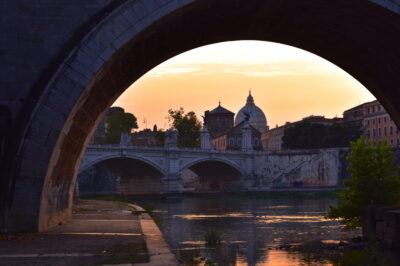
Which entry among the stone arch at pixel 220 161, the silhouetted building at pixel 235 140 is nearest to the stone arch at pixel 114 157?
the stone arch at pixel 220 161

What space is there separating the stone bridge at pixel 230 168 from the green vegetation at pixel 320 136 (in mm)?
9321

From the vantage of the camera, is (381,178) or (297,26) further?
(381,178)

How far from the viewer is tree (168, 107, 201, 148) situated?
127 m

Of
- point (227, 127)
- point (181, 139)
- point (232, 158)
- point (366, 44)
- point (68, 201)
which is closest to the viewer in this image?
point (366, 44)

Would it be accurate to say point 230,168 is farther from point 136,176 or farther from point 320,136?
point 320,136

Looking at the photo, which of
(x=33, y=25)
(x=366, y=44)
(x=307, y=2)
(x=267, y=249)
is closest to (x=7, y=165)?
(x=33, y=25)

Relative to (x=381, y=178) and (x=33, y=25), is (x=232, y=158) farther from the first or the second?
(x=33, y=25)

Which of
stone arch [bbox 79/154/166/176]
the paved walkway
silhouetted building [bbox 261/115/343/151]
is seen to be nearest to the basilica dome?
silhouetted building [bbox 261/115/343/151]

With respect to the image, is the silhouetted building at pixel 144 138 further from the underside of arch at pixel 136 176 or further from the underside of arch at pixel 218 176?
the underside of arch at pixel 136 176

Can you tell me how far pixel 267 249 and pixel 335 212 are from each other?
9.51ft

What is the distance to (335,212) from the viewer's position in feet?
73.7

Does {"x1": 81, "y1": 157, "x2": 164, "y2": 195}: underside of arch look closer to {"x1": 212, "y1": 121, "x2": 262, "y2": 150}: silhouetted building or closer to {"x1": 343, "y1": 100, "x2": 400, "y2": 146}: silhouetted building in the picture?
{"x1": 343, "y1": 100, "x2": 400, "y2": 146}: silhouetted building

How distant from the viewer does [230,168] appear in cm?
10462

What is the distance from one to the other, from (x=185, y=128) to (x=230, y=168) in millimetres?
25646
